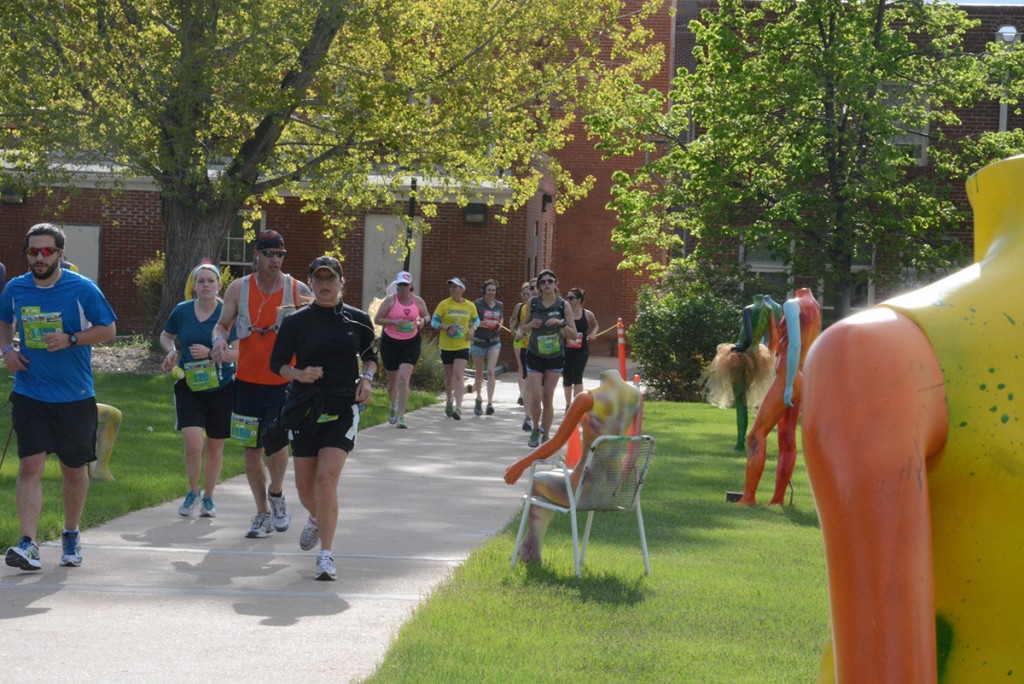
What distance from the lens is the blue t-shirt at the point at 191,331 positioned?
10.1m

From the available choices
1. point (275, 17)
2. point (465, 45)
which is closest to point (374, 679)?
point (275, 17)

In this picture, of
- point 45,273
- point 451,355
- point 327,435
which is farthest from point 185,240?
point 327,435

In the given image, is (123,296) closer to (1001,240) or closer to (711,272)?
(711,272)

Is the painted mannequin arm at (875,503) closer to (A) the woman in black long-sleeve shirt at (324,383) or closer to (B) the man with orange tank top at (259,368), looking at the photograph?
(A) the woman in black long-sleeve shirt at (324,383)

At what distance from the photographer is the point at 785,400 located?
11.5m

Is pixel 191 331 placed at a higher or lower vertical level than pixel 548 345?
A: higher

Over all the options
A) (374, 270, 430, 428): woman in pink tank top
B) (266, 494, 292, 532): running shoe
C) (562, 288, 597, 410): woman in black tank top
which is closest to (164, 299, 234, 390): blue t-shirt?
(266, 494, 292, 532): running shoe

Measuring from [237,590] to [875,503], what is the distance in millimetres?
7127

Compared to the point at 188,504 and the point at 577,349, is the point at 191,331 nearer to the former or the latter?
the point at 188,504

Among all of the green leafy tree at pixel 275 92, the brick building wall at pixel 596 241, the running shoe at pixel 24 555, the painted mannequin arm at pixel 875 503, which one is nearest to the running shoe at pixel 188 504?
the running shoe at pixel 24 555

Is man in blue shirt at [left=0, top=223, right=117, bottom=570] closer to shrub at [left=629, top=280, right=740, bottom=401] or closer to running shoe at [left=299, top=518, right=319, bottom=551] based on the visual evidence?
running shoe at [left=299, top=518, right=319, bottom=551]

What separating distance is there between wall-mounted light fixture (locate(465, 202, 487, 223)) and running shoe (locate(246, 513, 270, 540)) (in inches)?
924

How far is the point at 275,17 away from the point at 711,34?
1006 centimetres

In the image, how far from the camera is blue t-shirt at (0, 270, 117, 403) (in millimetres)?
8164
